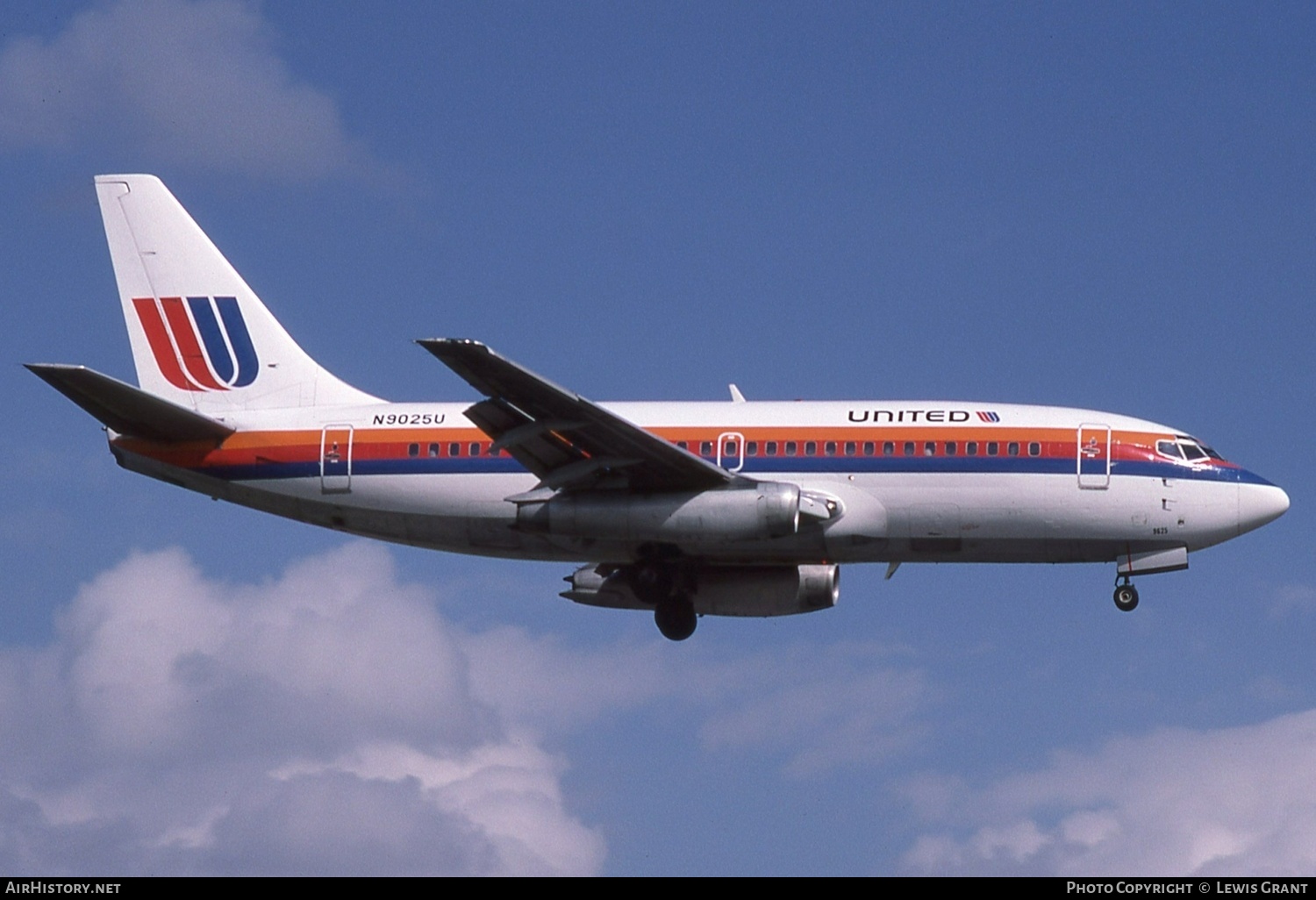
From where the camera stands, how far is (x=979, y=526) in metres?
46.4

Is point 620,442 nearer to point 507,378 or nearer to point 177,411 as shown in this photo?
point 507,378

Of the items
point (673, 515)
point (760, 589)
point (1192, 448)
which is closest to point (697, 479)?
point (673, 515)

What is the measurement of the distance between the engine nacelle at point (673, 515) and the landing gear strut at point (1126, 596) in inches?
314

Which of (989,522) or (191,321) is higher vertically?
(191,321)

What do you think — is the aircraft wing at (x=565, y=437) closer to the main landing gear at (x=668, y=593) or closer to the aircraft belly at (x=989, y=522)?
the aircraft belly at (x=989, y=522)

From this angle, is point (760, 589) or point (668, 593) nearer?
point (668, 593)

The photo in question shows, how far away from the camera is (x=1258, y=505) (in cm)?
4688

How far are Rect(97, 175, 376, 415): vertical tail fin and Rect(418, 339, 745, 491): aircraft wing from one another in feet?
24.7

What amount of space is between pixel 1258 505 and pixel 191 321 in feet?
89.4

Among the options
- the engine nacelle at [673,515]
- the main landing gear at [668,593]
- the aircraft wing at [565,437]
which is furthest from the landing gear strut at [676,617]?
the aircraft wing at [565,437]

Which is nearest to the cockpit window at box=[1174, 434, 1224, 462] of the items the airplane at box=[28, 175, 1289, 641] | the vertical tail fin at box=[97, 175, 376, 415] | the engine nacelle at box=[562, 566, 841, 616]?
the airplane at box=[28, 175, 1289, 641]

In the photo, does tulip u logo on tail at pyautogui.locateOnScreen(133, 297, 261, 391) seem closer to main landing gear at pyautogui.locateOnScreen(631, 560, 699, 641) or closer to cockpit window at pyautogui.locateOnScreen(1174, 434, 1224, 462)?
main landing gear at pyautogui.locateOnScreen(631, 560, 699, 641)

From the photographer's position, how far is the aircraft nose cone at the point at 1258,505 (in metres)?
46.8

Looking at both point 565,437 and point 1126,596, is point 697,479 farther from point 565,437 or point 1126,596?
point 1126,596
